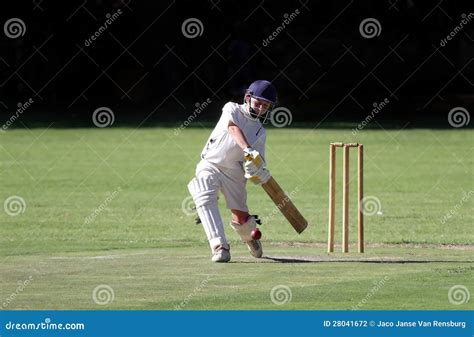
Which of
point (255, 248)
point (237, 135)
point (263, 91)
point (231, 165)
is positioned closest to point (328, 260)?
point (255, 248)

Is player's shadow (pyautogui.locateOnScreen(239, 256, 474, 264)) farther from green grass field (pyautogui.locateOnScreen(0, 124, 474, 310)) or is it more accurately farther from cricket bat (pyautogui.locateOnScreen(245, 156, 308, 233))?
cricket bat (pyautogui.locateOnScreen(245, 156, 308, 233))

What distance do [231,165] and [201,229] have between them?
6.65 meters

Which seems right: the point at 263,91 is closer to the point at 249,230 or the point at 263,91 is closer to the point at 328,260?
the point at 249,230

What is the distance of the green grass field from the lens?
12.8 m

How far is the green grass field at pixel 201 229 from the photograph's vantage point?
42.0 feet

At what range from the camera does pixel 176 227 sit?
21656mm

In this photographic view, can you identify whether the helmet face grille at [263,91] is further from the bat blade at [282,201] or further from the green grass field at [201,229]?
the green grass field at [201,229]

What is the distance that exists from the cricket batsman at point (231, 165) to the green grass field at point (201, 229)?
0.40 metres

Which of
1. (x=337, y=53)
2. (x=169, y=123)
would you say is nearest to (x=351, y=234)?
(x=169, y=123)

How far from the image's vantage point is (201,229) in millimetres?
21641

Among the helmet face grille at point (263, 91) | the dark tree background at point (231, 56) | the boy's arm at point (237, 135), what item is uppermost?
the helmet face grille at point (263, 91)

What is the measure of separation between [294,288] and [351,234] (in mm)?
7761

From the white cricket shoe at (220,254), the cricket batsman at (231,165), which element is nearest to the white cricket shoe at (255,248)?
the cricket batsman at (231,165)

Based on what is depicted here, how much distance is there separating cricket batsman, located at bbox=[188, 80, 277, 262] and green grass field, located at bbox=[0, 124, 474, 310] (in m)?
0.40
